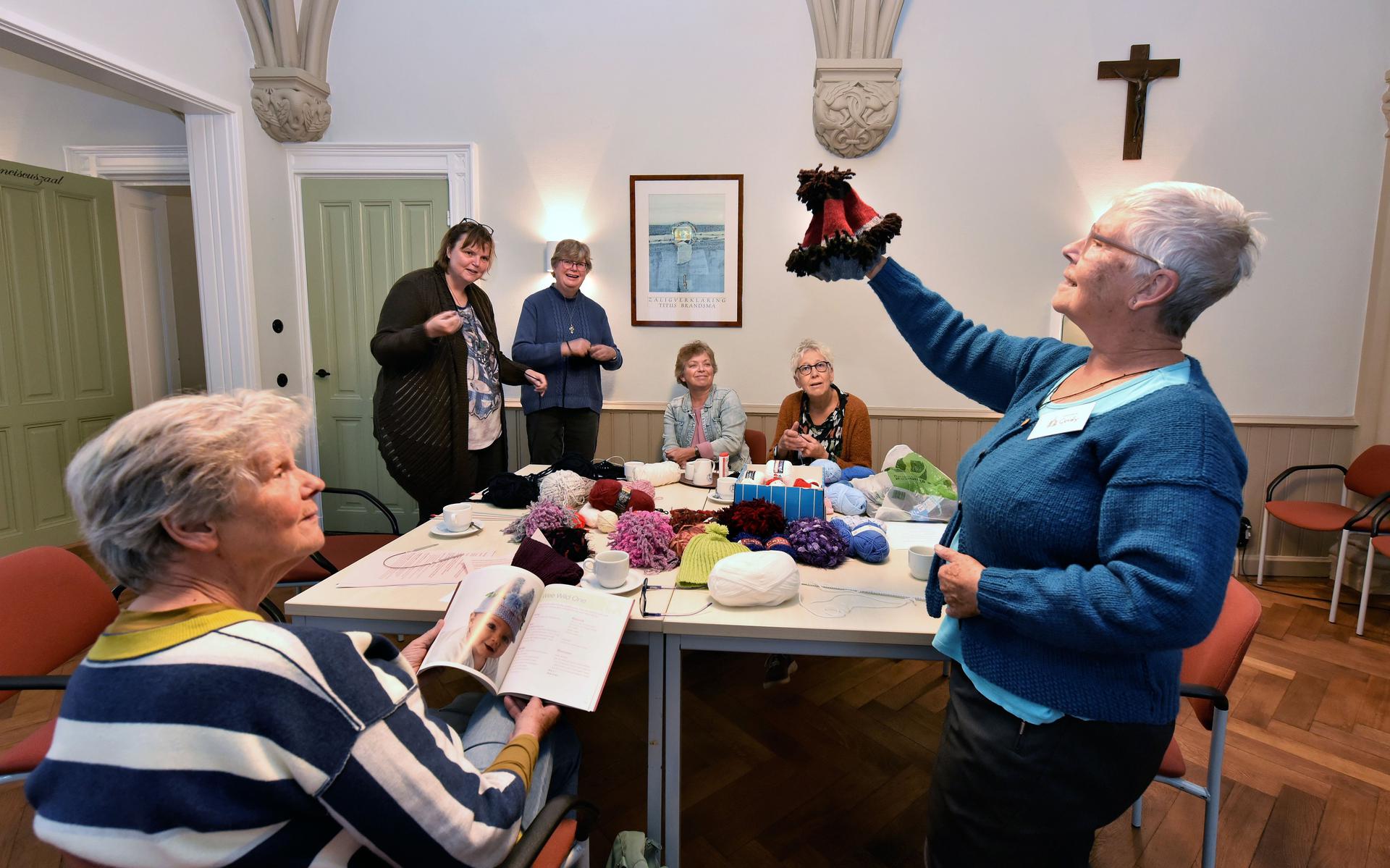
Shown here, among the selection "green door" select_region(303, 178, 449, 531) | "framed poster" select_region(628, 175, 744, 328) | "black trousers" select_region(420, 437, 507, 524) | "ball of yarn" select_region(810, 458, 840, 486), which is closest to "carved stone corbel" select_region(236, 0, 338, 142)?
"green door" select_region(303, 178, 449, 531)

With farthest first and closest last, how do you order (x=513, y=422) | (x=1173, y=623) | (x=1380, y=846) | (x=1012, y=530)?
(x=513, y=422), (x=1380, y=846), (x=1012, y=530), (x=1173, y=623)

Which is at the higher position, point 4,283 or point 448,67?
point 448,67

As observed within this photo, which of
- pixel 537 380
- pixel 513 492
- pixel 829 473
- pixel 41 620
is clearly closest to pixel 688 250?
pixel 537 380

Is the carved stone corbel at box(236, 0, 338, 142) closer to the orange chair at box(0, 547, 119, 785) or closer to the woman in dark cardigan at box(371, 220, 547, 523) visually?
the woman in dark cardigan at box(371, 220, 547, 523)

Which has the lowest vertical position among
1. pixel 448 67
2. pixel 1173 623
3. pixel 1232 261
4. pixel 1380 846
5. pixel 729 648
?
pixel 1380 846

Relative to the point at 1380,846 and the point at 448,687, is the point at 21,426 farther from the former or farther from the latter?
the point at 1380,846

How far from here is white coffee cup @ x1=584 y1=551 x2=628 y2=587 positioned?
1515 millimetres

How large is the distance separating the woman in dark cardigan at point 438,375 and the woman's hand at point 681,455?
2.54 ft

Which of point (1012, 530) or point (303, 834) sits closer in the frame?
point (303, 834)

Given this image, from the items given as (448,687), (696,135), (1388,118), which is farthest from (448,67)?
(1388,118)

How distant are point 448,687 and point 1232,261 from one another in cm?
250

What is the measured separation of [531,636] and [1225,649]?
138 cm

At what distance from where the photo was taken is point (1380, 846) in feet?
6.11

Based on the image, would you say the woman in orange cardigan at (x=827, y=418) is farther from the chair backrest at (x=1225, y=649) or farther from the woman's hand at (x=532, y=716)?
the woman's hand at (x=532, y=716)
